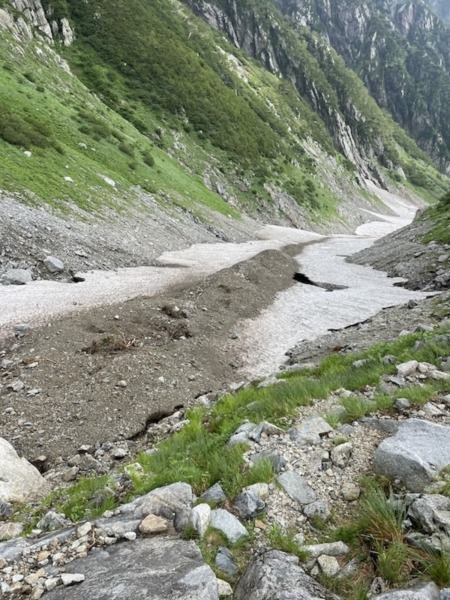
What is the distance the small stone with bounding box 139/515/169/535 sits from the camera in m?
5.04

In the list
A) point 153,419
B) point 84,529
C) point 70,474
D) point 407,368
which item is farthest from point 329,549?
point 153,419

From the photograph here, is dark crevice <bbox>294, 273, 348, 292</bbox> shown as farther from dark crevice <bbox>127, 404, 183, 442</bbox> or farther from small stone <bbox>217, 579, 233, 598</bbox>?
small stone <bbox>217, 579, 233, 598</bbox>

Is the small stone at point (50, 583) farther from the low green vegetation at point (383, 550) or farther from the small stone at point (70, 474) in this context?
the small stone at point (70, 474)

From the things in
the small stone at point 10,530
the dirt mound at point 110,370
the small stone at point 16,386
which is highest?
the small stone at point 10,530

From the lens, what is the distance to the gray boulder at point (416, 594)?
136 inches

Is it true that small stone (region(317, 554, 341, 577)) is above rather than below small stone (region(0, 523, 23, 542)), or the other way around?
above

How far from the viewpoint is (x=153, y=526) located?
5.07m

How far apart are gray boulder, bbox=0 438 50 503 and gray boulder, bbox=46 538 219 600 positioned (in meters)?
3.61

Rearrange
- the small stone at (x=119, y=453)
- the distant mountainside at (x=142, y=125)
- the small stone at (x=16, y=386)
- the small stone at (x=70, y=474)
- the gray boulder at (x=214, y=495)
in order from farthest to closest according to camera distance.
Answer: the distant mountainside at (x=142, y=125), the small stone at (x=16, y=386), the small stone at (x=119, y=453), the small stone at (x=70, y=474), the gray boulder at (x=214, y=495)

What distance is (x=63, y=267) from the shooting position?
85.1ft

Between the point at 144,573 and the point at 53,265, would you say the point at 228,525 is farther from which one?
the point at 53,265

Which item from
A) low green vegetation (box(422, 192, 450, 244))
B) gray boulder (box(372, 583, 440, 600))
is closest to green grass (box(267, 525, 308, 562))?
gray boulder (box(372, 583, 440, 600))

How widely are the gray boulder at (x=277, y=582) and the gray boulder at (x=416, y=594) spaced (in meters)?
0.53

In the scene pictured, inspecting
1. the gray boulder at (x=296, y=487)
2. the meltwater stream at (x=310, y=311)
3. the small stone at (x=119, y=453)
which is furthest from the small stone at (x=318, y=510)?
the meltwater stream at (x=310, y=311)
